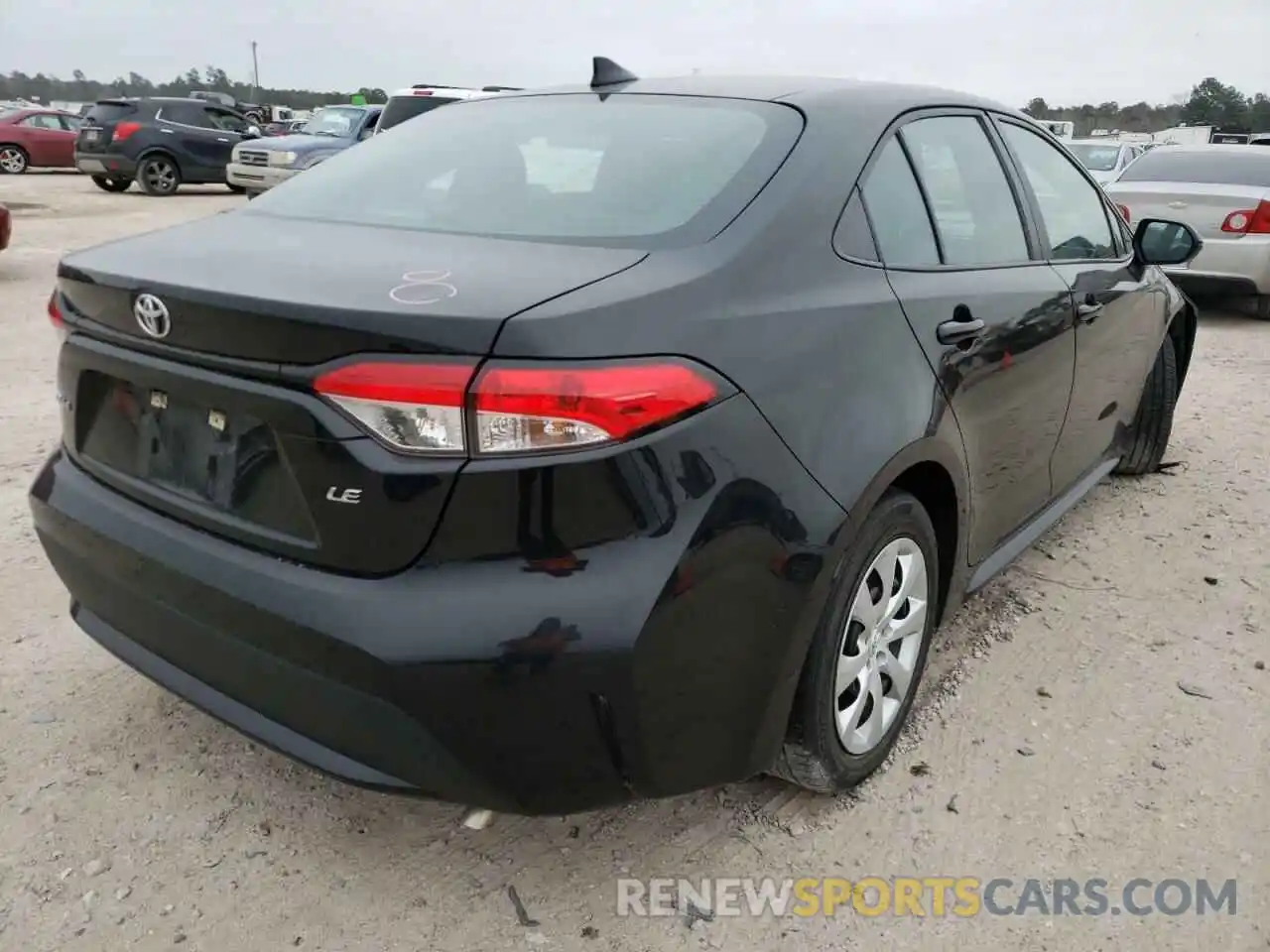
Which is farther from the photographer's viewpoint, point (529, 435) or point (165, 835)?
point (165, 835)

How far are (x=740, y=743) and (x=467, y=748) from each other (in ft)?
1.78

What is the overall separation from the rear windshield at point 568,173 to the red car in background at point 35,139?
2284 cm

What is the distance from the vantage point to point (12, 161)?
21922mm

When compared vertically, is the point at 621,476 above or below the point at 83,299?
below

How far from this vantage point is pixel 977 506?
2.69m

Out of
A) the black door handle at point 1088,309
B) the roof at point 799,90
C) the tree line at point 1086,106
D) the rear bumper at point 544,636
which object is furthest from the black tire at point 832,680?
the tree line at point 1086,106

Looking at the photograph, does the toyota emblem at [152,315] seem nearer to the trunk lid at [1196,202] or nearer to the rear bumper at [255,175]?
the trunk lid at [1196,202]

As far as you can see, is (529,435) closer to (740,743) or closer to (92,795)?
(740,743)

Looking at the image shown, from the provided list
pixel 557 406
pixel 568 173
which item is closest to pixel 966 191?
pixel 568 173

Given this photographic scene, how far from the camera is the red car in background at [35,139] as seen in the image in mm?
21641

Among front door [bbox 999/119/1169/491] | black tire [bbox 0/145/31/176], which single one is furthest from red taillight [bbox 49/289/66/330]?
black tire [bbox 0/145/31/176]

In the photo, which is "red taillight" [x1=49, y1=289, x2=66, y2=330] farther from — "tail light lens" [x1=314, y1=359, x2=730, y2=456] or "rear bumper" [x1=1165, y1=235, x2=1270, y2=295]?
"rear bumper" [x1=1165, y1=235, x2=1270, y2=295]

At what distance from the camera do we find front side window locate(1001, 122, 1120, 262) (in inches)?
125

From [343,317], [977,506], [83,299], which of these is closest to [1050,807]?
[977,506]
